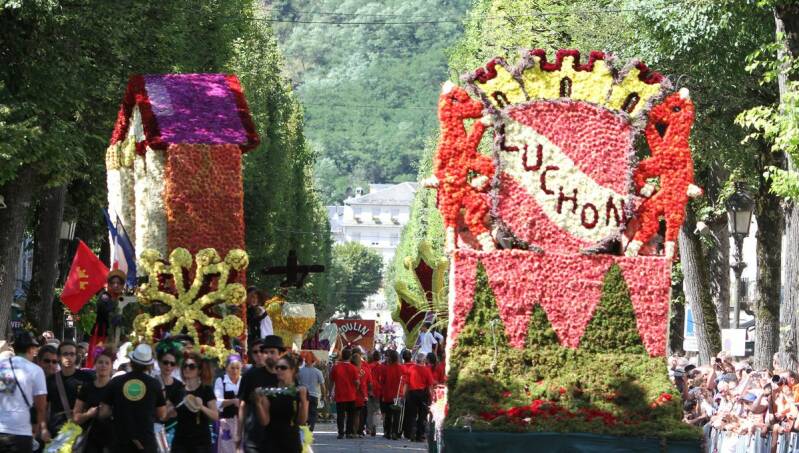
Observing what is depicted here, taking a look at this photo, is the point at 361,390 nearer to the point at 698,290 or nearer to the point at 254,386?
the point at 698,290

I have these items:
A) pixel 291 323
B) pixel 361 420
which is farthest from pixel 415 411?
pixel 291 323

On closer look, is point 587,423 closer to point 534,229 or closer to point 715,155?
point 534,229

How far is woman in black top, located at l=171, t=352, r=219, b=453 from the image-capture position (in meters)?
14.6

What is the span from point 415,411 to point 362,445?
223 centimetres

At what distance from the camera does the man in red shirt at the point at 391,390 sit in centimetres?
3016

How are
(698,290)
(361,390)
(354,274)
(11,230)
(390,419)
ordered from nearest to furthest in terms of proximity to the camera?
(11,230), (361,390), (390,419), (698,290), (354,274)

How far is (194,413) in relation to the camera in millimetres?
14617

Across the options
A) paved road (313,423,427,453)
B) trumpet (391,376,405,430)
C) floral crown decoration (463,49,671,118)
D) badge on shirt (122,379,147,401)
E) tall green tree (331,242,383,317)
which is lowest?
paved road (313,423,427,453)

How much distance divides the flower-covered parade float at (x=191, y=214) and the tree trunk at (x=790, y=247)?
7.62 meters

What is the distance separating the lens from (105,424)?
45.8 feet

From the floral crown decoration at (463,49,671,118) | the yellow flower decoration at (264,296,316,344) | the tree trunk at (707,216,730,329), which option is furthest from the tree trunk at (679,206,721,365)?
the floral crown decoration at (463,49,671,118)

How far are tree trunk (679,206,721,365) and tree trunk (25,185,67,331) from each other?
43.1ft

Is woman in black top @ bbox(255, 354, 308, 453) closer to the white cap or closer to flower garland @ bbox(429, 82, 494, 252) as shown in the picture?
the white cap

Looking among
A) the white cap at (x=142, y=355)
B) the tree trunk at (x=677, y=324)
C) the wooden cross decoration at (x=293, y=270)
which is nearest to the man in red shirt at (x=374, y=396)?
the wooden cross decoration at (x=293, y=270)
